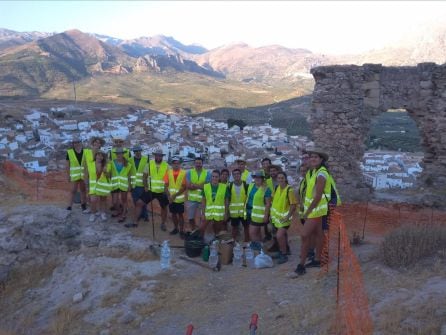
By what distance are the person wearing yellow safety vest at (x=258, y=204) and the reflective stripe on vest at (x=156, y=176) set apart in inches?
71.3

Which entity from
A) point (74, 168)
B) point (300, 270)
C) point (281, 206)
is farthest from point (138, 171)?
point (300, 270)

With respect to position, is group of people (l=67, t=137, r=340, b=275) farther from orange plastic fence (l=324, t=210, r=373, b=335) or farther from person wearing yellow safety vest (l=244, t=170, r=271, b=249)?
orange plastic fence (l=324, t=210, r=373, b=335)

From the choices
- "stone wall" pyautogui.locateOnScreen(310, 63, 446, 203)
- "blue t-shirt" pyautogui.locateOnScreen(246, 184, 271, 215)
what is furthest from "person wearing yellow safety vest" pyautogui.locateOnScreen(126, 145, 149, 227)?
"stone wall" pyautogui.locateOnScreen(310, 63, 446, 203)

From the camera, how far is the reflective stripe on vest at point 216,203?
845 centimetres

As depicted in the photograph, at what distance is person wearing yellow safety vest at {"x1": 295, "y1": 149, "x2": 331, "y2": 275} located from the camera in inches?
263

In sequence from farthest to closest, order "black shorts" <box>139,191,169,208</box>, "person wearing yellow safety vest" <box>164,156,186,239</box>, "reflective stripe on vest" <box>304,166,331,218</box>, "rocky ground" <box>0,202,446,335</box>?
"black shorts" <box>139,191,169,208</box> < "person wearing yellow safety vest" <box>164,156,186,239</box> < "reflective stripe on vest" <box>304,166,331,218</box> < "rocky ground" <box>0,202,446,335</box>

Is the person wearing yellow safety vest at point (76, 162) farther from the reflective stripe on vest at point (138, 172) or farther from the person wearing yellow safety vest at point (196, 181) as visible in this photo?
the person wearing yellow safety vest at point (196, 181)

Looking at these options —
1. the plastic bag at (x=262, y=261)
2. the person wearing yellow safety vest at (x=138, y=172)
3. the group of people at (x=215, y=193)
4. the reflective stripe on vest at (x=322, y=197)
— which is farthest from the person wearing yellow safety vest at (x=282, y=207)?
the person wearing yellow safety vest at (x=138, y=172)

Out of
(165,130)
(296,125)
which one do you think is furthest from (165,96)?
(165,130)

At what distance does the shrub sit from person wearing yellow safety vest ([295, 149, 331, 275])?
3.19 ft

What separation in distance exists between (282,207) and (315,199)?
3.72ft

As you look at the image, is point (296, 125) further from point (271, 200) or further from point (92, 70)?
point (92, 70)

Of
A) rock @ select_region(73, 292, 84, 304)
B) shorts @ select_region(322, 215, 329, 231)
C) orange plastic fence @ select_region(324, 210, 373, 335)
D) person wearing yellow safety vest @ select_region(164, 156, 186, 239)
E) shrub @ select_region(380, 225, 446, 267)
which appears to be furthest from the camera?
person wearing yellow safety vest @ select_region(164, 156, 186, 239)

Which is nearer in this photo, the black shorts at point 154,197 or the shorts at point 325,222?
the shorts at point 325,222
